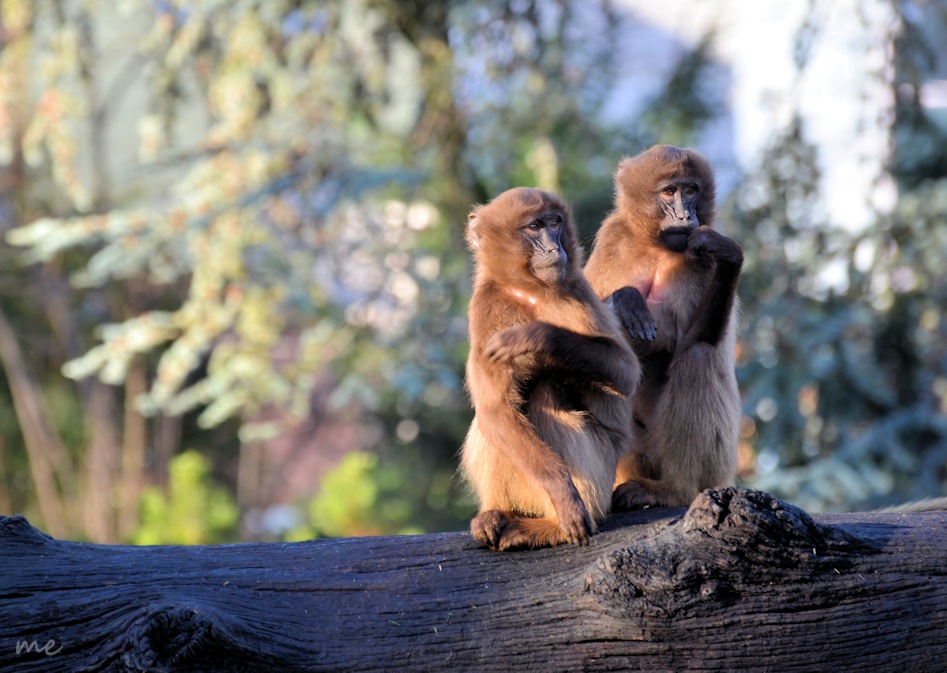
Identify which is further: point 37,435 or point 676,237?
point 37,435

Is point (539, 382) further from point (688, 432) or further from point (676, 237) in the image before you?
point (676, 237)

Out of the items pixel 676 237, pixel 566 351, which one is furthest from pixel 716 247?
pixel 566 351

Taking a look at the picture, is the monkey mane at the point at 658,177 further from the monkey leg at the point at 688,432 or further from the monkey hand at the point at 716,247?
the monkey leg at the point at 688,432

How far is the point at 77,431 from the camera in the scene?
13.2m

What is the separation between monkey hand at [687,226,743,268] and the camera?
4.41 m

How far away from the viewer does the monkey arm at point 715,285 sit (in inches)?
174

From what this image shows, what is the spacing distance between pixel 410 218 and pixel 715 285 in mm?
6331

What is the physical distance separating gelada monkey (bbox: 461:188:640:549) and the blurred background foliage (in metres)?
3.71

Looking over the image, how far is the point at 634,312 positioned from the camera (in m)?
4.45

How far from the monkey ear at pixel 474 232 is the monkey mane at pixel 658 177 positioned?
834 mm

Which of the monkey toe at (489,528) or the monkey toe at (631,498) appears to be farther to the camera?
the monkey toe at (631,498)

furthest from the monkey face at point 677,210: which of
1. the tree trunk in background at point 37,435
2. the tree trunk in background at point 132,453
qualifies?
the tree trunk in background at point 37,435

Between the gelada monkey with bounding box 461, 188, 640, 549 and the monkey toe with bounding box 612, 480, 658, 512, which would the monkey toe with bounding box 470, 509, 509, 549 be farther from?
the monkey toe with bounding box 612, 480, 658, 512

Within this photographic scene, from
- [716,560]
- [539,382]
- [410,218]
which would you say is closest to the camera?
[716,560]
